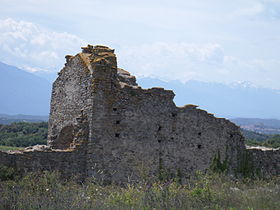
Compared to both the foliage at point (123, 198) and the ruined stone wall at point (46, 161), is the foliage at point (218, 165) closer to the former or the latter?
the foliage at point (123, 198)

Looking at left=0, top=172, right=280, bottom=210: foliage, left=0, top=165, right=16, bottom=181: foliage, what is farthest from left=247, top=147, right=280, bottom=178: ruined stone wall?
left=0, top=165, right=16, bottom=181: foliage

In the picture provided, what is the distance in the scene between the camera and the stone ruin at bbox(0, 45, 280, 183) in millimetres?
12875

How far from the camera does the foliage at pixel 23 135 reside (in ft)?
122

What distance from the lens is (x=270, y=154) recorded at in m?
17.7

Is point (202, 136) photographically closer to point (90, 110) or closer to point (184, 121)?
point (184, 121)

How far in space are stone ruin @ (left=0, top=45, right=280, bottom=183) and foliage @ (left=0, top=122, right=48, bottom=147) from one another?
2267cm

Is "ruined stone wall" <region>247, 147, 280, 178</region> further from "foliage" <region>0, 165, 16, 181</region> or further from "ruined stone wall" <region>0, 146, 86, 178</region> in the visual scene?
"foliage" <region>0, 165, 16, 181</region>

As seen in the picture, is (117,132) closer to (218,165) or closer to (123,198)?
(123,198)

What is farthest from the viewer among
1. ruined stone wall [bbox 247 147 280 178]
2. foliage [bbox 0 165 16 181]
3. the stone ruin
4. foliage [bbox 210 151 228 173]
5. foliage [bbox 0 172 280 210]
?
ruined stone wall [bbox 247 147 280 178]

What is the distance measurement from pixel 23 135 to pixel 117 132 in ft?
97.9

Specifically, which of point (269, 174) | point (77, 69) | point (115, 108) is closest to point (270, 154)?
point (269, 174)

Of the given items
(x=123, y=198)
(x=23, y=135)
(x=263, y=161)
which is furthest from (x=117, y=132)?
(x=23, y=135)

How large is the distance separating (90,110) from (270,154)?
29.1ft

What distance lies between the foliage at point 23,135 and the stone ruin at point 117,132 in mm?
22669
